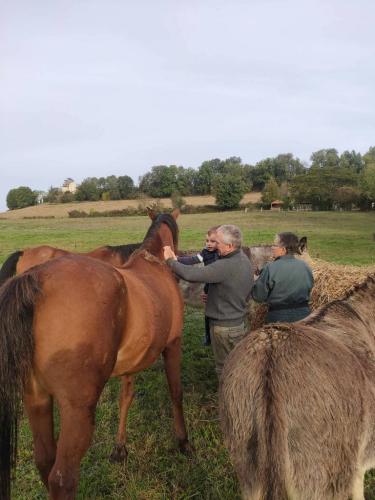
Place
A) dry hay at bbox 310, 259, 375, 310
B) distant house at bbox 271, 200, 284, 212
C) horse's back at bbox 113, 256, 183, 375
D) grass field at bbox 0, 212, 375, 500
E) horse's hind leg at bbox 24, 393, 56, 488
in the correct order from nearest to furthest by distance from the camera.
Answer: horse's hind leg at bbox 24, 393, 56, 488, horse's back at bbox 113, 256, 183, 375, grass field at bbox 0, 212, 375, 500, dry hay at bbox 310, 259, 375, 310, distant house at bbox 271, 200, 284, 212

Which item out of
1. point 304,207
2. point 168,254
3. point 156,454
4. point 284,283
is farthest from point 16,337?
point 304,207

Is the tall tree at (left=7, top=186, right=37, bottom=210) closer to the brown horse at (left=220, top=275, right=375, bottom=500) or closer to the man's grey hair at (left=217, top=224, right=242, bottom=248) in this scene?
the man's grey hair at (left=217, top=224, right=242, bottom=248)

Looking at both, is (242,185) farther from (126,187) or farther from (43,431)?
(43,431)

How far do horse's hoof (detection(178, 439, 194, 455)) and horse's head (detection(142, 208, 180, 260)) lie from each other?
1.97m

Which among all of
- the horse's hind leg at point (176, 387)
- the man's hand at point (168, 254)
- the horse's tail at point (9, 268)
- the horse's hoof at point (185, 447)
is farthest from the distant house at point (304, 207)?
the horse's hoof at point (185, 447)

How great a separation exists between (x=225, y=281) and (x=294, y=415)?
2.03 m

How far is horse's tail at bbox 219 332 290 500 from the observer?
2285 millimetres

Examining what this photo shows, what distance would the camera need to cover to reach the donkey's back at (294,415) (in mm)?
2311

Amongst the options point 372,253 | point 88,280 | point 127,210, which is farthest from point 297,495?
point 127,210

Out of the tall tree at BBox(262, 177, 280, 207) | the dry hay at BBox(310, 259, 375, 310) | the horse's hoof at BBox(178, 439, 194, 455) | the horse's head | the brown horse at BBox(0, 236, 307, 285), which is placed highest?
the tall tree at BBox(262, 177, 280, 207)

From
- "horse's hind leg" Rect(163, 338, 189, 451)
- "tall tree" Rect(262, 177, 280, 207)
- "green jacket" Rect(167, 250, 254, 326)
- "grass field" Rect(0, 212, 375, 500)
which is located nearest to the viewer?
"grass field" Rect(0, 212, 375, 500)

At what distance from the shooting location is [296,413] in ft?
7.66

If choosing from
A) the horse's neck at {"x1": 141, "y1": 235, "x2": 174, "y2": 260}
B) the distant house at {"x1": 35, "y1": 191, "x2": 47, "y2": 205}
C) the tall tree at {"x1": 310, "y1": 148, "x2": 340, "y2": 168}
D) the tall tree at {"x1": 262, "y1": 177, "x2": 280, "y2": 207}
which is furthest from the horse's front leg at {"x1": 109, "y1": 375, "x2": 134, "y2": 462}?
the tall tree at {"x1": 310, "y1": 148, "x2": 340, "y2": 168}

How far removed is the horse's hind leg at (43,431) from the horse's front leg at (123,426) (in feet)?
4.20
